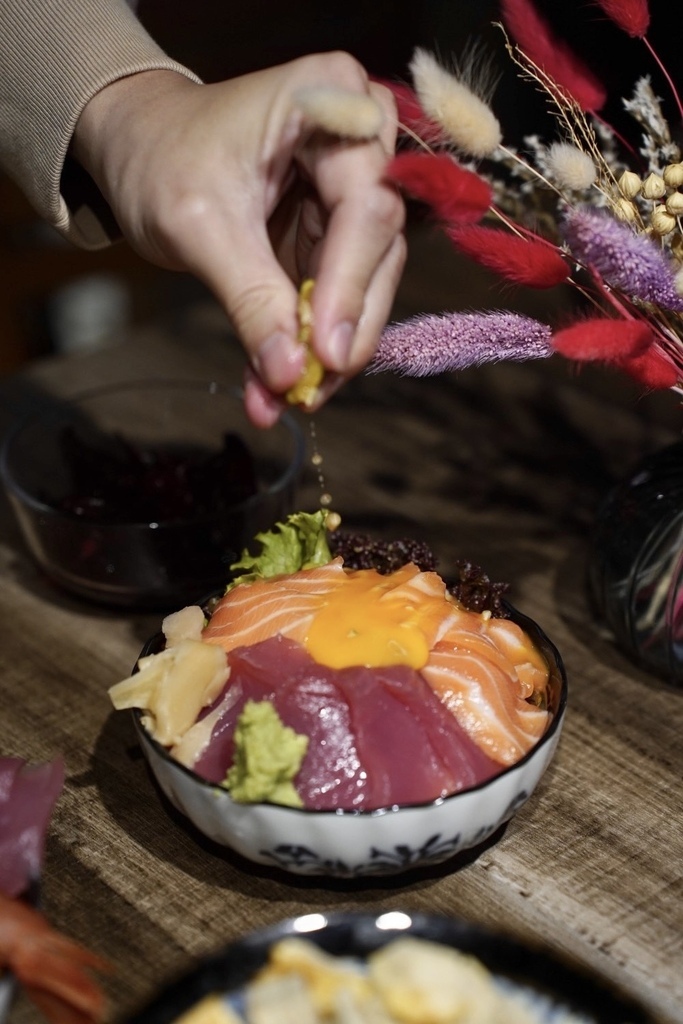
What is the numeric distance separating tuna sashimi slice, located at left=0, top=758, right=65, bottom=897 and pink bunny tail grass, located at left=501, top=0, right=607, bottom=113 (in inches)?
36.1

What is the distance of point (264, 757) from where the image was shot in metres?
1.01

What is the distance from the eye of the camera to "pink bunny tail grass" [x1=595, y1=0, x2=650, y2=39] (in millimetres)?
1256

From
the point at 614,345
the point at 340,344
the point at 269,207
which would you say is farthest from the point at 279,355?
the point at 614,345

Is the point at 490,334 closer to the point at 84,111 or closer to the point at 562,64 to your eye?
the point at 562,64

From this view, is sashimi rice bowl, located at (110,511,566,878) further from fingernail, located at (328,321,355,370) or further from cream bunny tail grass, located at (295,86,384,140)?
cream bunny tail grass, located at (295,86,384,140)

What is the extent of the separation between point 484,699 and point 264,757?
233 millimetres

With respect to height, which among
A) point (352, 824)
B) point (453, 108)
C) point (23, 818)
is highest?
point (453, 108)

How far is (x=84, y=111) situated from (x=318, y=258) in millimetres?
398

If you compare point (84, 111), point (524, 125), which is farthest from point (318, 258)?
point (524, 125)

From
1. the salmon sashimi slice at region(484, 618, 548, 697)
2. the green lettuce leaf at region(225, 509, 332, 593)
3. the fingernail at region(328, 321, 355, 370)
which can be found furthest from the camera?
the green lettuce leaf at region(225, 509, 332, 593)

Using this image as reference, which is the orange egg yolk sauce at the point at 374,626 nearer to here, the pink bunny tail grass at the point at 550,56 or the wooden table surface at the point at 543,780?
the wooden table surface at the point at 543,780

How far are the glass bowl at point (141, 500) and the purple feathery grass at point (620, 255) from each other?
588 mm

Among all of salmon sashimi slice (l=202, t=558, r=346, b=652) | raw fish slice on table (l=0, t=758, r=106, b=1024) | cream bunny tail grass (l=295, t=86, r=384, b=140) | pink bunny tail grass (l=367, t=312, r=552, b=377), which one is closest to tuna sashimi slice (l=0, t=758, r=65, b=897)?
raw fish slice on table (l=0, t=758, r=106, b=1024)

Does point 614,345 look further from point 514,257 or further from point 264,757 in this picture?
point 264,757
